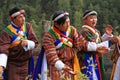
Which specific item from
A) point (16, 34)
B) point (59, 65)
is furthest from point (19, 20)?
point (59, 65)

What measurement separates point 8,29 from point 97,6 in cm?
5887

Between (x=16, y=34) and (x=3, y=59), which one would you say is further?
(x=16, y=34)

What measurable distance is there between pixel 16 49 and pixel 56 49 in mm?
523

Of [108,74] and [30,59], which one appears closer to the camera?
[30,59]

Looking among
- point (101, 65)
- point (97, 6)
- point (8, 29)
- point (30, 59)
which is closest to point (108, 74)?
point (101, 65)

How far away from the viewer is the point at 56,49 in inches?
180

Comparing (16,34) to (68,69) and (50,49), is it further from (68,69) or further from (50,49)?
(68,69)

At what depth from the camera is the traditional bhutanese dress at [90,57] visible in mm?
4902

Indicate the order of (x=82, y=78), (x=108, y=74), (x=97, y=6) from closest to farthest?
(x=82, y=78), (x=108, y=74), (x=97, y=6)

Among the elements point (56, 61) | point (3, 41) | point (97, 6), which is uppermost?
point (97, 6)

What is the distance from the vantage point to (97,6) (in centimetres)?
6300

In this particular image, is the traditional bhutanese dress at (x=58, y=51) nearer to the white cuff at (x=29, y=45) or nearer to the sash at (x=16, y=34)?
the white cuff at (x=29, y=45)

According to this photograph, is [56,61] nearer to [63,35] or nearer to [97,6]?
[63,35]

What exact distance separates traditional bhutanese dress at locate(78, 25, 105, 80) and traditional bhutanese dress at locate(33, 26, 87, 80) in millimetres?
199
